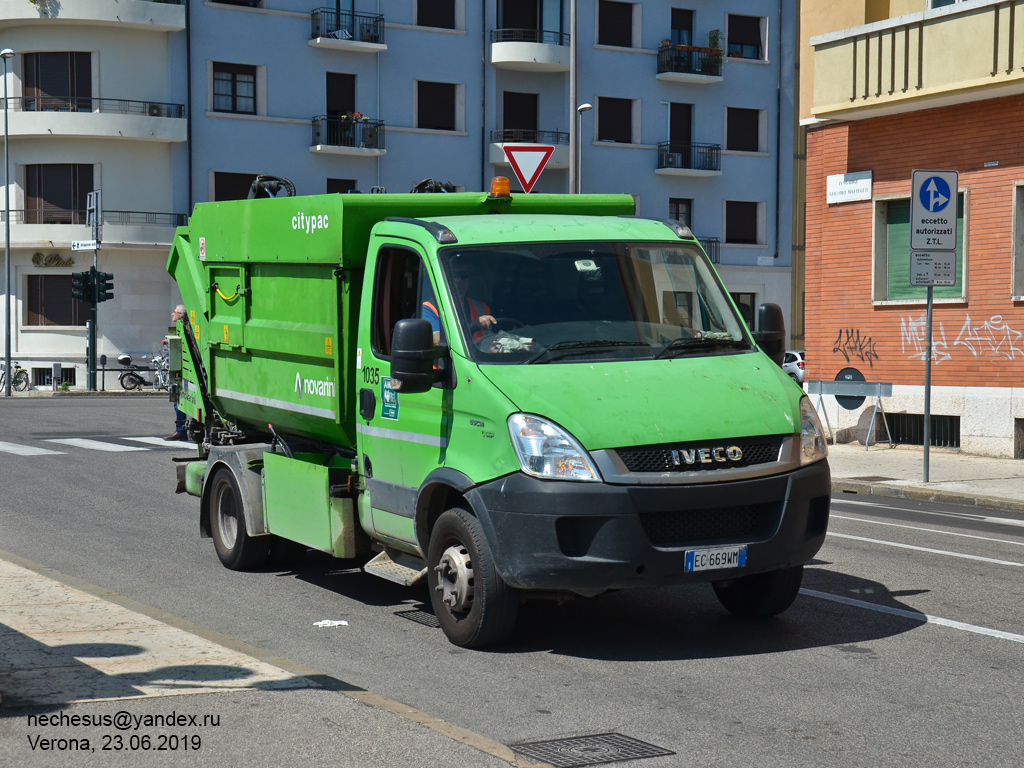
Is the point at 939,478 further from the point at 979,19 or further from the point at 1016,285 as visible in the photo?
the point at 979,19

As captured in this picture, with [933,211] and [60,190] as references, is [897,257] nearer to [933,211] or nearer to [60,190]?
[933,211]

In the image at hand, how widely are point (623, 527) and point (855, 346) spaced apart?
1485 cm

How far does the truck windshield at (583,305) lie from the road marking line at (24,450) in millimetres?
12935

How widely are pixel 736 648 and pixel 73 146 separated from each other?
39381 millimetres

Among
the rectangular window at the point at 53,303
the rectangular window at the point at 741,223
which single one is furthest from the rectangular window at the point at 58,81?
the rectangular window at the point at 741,223

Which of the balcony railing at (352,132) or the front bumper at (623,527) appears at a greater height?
the balcony railing at (352,132)

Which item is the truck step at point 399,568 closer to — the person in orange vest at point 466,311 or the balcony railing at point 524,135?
the person in orange vest at point 466,311

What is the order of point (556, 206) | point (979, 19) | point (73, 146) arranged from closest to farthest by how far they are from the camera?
point (556, 206), point (979, 19), point (73, 146)

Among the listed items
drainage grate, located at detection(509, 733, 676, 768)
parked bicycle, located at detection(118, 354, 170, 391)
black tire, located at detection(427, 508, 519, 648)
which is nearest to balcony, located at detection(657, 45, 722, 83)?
parked bicycle, located at detection(118, 354, 170, 391)

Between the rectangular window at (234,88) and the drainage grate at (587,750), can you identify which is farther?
the rectangular window at (234,88)

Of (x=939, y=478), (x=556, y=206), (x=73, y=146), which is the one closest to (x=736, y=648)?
(x=556, y=206)

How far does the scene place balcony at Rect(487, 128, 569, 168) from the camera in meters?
48.2

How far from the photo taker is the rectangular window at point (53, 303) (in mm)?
43250

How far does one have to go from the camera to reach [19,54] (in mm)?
42531
